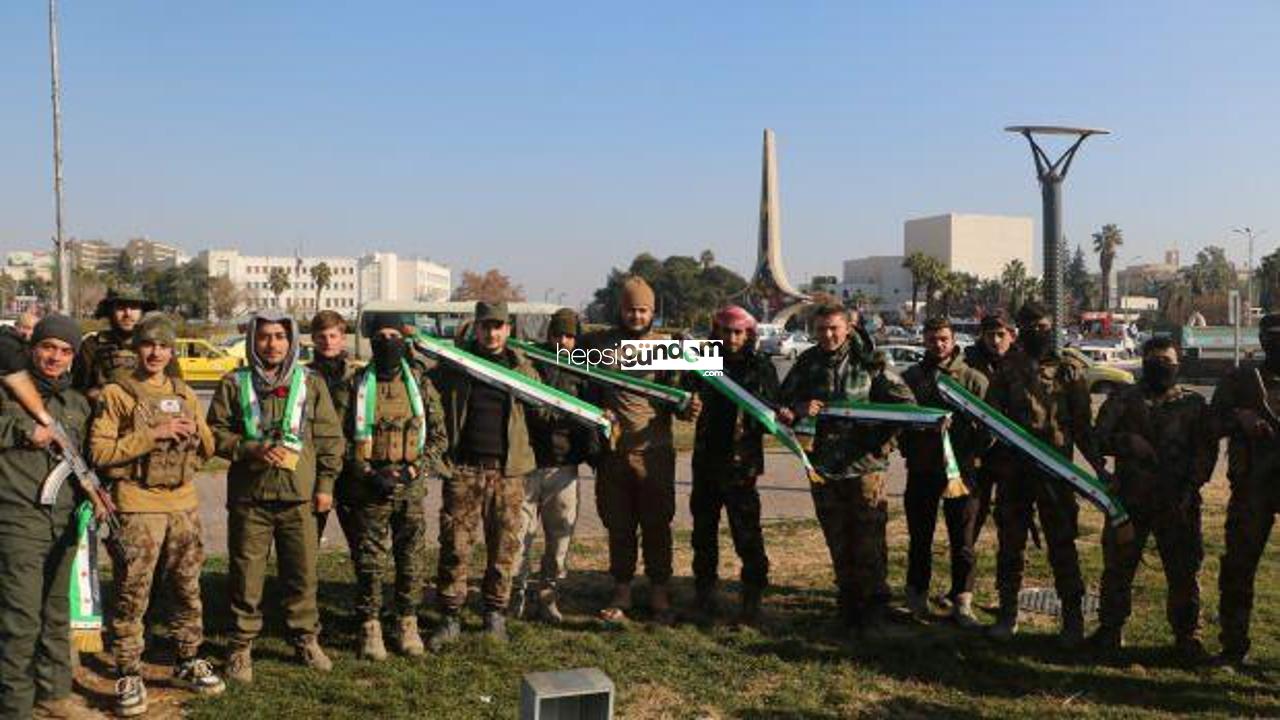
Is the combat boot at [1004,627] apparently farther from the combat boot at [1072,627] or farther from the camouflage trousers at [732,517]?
the camouflage trousers at [732,517]

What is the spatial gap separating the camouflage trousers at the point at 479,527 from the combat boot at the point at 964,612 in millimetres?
2780

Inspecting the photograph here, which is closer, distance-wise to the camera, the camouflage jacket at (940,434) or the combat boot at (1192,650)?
the combat boot at (1192,650)

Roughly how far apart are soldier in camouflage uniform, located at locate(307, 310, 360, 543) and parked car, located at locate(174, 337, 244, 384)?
774 inches

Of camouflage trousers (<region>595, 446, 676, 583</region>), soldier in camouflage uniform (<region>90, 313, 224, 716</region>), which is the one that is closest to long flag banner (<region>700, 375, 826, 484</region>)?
camouflage trousers (<region>595, 446, 676, 583</region>)

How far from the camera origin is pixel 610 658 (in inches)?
211

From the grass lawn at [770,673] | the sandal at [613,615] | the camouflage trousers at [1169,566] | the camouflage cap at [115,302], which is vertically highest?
the camouflage cap at [115,302]

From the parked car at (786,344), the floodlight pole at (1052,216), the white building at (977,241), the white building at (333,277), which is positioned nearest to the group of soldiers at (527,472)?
the floodlight pole at (1052,216)

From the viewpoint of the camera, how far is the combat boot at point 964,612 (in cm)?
601

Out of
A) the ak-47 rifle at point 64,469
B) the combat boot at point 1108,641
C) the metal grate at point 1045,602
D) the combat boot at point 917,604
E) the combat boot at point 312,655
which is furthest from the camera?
the metal grate at point 1045,602

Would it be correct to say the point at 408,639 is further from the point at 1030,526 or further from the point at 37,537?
the point at 1030,526

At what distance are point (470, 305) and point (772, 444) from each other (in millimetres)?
20506

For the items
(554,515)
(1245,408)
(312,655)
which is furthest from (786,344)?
(312,655)

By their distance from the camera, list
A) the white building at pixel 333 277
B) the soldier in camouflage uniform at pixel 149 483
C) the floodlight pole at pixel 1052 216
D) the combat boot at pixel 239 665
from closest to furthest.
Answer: the soldier in camouflage uniform at pixel 149 483, the combat boot at pixel 239 665, the floodlight pole at pixel 1052 216, the white building at pixel 333 277

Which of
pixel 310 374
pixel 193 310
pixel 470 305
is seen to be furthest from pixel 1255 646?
pixel 193 310
